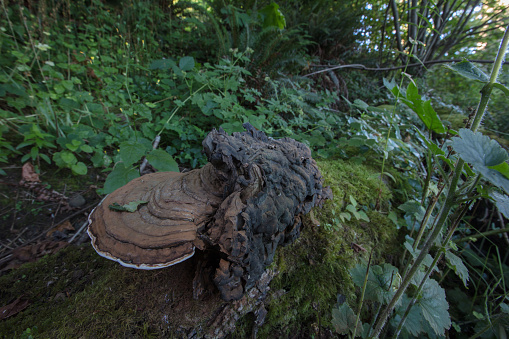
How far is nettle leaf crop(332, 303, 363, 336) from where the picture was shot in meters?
1.18

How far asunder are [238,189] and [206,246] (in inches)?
14.7

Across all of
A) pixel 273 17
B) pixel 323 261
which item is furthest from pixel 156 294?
pixel 273 17

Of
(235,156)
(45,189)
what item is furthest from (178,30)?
(235,156)

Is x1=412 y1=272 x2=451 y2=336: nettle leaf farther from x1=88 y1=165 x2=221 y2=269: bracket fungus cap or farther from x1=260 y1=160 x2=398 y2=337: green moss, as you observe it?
x1=88 y1=165 x2=221 y2=269: bracket fungus cap

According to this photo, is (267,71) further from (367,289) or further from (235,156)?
(367,289)

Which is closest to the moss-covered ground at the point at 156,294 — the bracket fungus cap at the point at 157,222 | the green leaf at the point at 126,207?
the bracket fungus cap at the point at 157,222

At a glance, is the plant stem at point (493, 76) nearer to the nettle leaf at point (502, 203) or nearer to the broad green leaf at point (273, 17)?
the nettle leaf at point (502, 203)

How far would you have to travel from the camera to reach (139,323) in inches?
50.0

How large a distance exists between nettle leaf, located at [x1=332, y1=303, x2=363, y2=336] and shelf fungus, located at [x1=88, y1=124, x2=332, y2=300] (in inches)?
18.3

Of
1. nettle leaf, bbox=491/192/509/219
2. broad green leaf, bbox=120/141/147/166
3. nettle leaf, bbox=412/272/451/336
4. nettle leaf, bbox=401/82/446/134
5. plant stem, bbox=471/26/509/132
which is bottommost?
nettle leaf, bbox=412/272/451/336

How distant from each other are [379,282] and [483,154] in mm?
889

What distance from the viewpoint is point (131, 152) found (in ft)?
6.40

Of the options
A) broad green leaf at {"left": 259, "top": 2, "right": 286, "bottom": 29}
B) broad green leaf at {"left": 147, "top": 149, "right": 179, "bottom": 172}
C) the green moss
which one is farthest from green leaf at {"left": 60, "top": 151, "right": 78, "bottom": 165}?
broad green leaf at {"left": 259, "top": 2, "right": 286, "bottom": 29}

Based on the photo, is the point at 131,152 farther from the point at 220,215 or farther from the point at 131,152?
the point at 220,215
